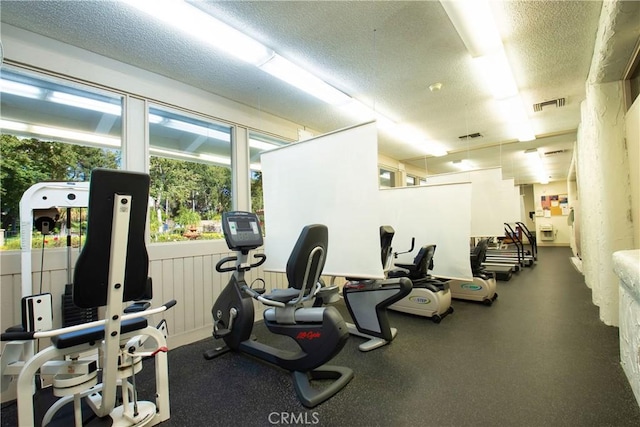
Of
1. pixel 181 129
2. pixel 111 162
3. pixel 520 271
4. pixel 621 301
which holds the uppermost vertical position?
pixel 181 129

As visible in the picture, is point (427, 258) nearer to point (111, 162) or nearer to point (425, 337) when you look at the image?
point (425, 337)

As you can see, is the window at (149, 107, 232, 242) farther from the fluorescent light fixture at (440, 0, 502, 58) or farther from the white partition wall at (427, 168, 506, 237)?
the white partition wall at (427, 168, 506, 237)

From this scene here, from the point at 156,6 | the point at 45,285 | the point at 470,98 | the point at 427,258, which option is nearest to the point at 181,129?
the point at 156,6

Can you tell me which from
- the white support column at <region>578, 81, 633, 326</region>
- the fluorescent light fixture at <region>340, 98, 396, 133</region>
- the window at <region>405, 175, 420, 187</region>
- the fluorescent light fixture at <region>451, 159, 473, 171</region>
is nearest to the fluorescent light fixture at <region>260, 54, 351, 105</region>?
the fluorescent light fixture at <region>340, 98, 396, 133</region>

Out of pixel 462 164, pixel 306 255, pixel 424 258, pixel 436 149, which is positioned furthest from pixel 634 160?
pixel 462 164

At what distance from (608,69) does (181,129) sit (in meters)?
4.50

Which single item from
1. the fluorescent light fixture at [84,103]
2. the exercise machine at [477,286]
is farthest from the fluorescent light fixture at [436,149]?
the fluorescent light fixture at [84,103]

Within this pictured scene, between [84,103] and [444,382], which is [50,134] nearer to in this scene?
[84,103]

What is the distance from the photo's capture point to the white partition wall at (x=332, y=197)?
223 cm

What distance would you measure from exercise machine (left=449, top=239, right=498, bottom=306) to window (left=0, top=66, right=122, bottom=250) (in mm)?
4667

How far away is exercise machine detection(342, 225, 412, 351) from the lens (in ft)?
8.94

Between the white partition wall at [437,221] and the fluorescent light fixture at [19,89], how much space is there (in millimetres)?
3914

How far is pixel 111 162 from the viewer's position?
2732mm

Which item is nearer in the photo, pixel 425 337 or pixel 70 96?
pixel 70 96
